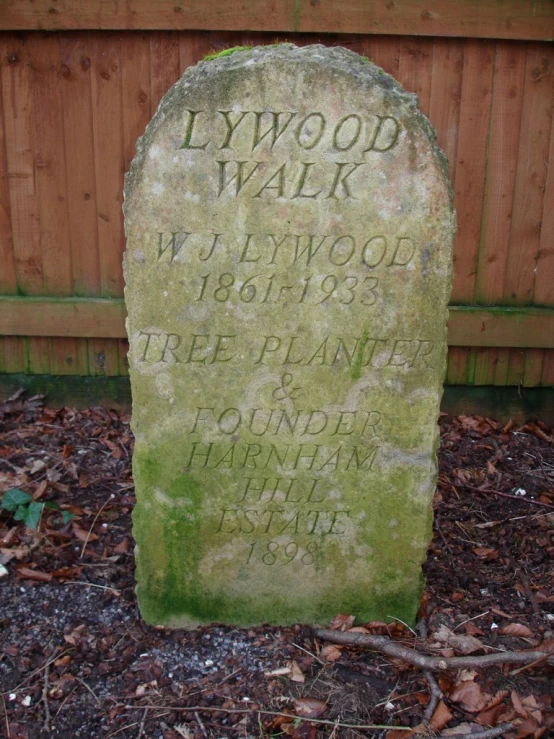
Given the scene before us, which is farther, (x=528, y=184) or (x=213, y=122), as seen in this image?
(x=528, y=184)

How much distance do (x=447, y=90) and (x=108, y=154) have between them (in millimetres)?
2065

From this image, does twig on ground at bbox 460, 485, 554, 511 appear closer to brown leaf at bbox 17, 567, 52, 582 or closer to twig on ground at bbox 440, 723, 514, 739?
twig on ground at bbox 440, 723, 514, 739

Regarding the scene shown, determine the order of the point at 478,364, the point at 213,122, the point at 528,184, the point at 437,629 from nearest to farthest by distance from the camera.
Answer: the point at 213,122, the point at 437,629, the point at 528,184, the point at 478,364

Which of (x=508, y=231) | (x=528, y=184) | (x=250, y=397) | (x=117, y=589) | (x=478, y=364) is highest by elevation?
(x=528, y=184)

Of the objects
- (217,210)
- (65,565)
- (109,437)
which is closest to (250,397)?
(217,210)

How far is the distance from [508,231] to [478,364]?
86cm

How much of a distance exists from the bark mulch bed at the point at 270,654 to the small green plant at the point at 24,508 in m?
0.02

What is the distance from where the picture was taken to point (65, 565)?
331 cm

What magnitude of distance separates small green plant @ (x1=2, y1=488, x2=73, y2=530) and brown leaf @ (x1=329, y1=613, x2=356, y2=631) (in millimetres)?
1471

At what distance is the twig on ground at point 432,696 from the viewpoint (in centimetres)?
246

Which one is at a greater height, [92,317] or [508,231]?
[508,231]

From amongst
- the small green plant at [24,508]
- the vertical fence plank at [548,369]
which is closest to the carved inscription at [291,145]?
the small green plant at [24,508]

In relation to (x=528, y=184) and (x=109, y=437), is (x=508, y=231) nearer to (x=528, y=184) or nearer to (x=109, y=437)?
(x=528, y=184)

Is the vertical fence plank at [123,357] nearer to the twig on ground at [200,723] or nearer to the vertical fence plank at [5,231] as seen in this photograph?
the vertical fence plank at [5,231]
